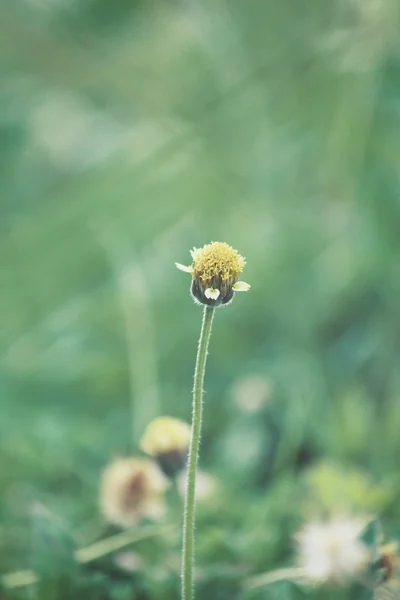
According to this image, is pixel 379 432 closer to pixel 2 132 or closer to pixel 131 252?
pixel 131 252

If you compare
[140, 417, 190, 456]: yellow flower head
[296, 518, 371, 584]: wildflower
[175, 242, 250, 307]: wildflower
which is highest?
[140, 417, 190, 456]: yellow flower head

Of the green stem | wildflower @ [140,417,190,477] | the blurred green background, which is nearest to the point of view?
the green stem

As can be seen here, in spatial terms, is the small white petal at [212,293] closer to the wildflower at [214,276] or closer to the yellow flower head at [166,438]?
the wildflower at [214,276]

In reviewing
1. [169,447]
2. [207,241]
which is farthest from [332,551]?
[207,241]

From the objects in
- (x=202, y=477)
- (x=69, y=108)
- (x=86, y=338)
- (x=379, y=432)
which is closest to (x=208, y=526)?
(x=202, y=477)

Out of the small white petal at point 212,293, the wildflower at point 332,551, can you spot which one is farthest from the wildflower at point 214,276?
the wildflower at point 332,551

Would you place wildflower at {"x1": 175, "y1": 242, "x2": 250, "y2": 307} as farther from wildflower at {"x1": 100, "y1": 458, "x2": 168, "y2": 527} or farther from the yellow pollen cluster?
wildflower at {"x1": 100, "y1": 458, "x2": 168, "y2": 527}

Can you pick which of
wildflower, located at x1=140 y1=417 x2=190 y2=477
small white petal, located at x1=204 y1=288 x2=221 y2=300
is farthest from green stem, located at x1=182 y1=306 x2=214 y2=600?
wildflower, located at x1=140 y1=417 x2=190 y2=477
